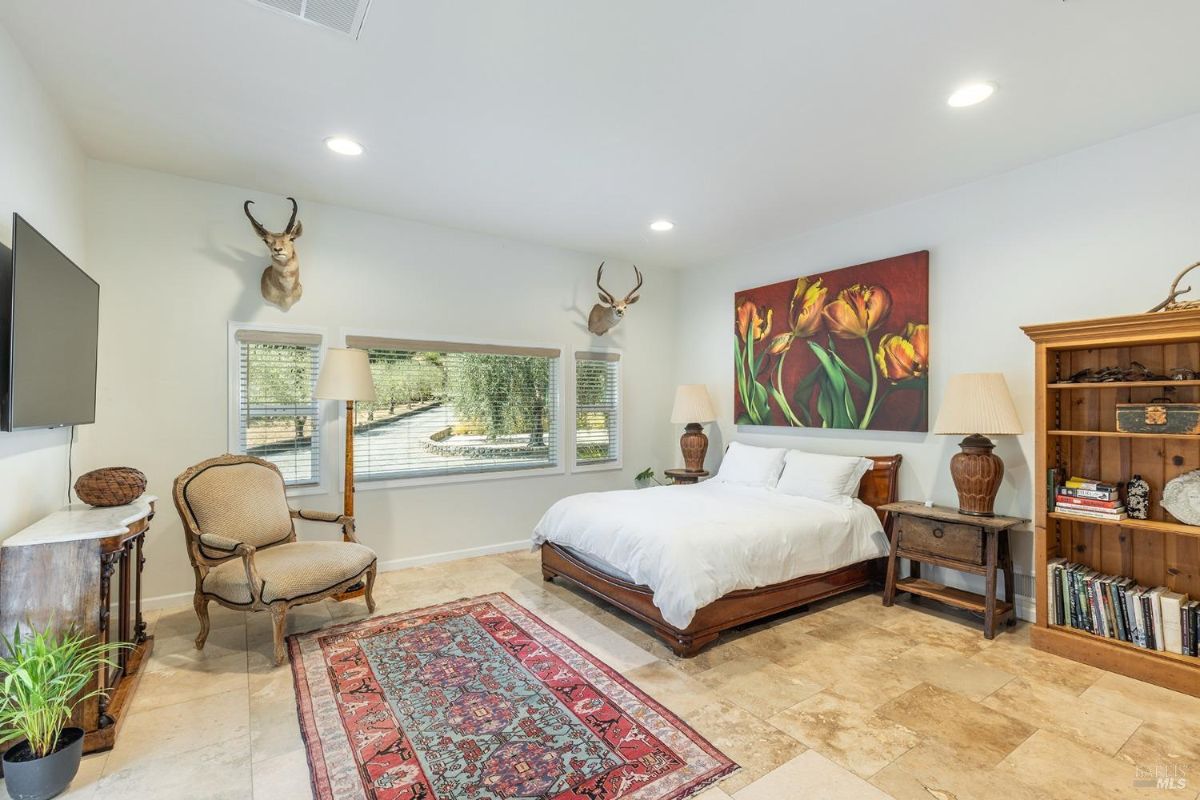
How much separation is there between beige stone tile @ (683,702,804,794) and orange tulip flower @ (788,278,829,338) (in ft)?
10.2

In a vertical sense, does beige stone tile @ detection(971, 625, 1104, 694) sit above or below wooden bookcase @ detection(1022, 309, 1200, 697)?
below

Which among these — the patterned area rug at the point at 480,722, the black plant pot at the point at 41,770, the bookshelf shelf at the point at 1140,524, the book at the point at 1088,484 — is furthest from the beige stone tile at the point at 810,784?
the black plant pot at the point at 41,770

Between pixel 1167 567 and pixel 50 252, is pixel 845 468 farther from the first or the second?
pixel 50 252

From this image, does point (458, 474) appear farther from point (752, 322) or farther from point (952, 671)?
point (952, 671)

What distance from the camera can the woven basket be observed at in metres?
2.50

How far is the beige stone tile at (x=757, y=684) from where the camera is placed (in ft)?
8.02

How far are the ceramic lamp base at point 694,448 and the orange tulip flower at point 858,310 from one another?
1.50m

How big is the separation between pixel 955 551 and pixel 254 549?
3842 mm

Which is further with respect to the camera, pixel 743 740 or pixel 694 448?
pixel 694 448

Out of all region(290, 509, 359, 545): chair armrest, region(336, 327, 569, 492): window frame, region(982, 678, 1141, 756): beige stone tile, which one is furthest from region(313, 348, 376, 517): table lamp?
region(982, 678, 1141, 756): beige stone tile

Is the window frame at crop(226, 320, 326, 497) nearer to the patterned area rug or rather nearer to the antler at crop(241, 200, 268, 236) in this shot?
the antler at crop(241, 200, 268, 236)

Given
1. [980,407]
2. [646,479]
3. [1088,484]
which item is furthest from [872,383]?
[646,479]

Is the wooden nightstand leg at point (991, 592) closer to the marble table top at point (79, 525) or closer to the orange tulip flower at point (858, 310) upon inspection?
the orange tulip flower at point (858, 310)

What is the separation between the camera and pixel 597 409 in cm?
547
